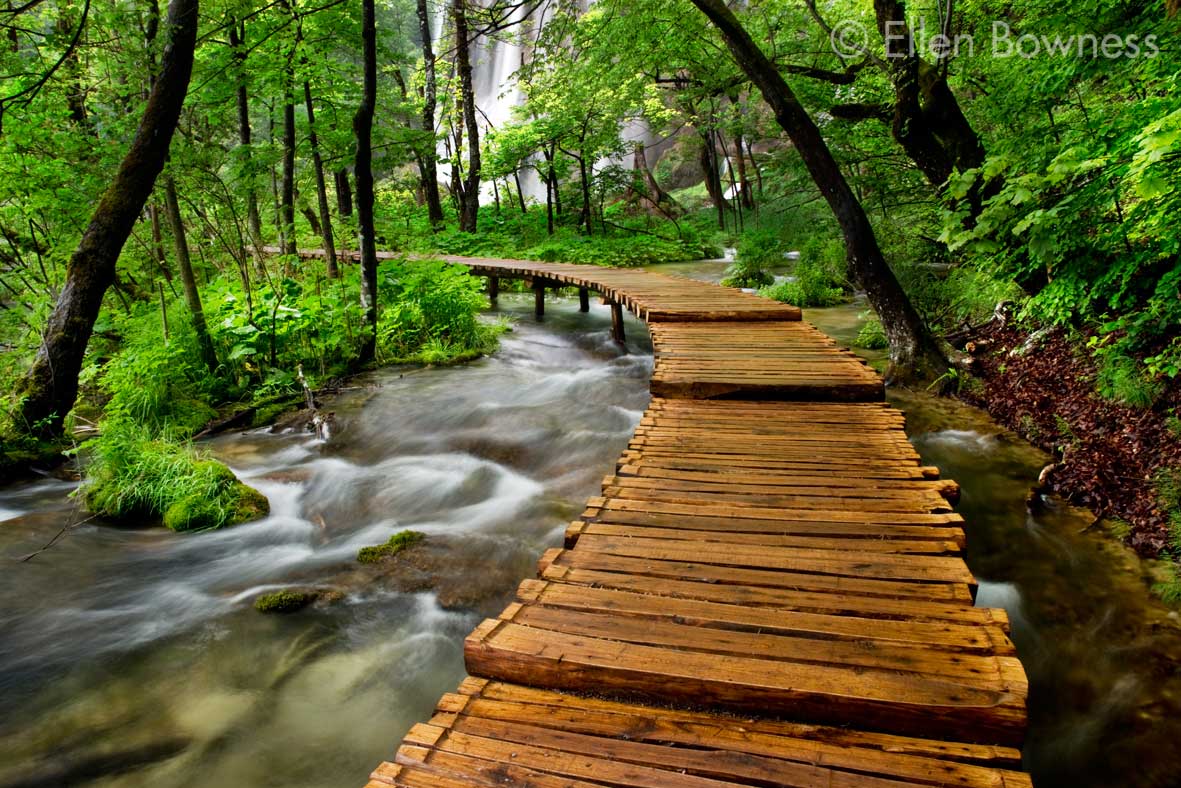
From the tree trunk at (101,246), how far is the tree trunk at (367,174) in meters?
2.64

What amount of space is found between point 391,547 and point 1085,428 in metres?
6.34

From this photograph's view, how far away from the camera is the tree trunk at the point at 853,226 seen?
715 cm

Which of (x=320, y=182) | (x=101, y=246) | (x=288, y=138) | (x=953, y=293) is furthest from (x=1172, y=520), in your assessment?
(x=288, y=138)

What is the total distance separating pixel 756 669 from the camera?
220cm

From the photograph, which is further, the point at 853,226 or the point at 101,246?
the point at 853,226

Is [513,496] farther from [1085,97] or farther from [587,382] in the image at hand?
[1085,97]

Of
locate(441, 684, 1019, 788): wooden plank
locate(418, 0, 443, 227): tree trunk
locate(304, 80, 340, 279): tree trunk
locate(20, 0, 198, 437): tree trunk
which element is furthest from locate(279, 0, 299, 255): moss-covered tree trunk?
locate(441, 684, 1019, 788): wooden plank

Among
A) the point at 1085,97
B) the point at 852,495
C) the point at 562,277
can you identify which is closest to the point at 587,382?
the point at 562,277

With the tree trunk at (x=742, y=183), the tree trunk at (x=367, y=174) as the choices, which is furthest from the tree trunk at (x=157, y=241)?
the tree trunk at (x=742, y=183)

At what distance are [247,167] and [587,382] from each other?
556 centimetres

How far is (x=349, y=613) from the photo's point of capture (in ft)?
14.5

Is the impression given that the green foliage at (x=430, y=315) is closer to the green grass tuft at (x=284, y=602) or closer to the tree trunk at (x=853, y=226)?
the tree trunk at (x=853, y=226)

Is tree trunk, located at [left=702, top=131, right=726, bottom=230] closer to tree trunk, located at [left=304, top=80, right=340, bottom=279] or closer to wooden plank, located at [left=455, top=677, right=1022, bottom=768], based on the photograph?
tree trunk, located at [left=304, top=80, right=340, bottom=279]

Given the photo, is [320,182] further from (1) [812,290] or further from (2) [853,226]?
(1) [812,290]
